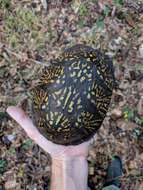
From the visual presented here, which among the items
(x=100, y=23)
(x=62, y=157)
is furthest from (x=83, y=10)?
(x=62, y=157)

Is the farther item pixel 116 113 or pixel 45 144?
pixel 116 113

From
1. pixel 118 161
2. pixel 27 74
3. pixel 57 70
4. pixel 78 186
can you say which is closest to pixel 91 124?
pixel 57 70

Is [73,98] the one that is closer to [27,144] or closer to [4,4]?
[27,144]

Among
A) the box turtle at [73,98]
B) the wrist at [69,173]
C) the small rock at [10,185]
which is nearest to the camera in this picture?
the box turtle at [73,98]

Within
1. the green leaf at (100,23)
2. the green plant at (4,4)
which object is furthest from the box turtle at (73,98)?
the green plant at (4,4)

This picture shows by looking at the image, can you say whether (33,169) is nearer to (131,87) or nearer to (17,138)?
(17,138)

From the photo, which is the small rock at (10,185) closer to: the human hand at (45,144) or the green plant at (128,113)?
the human hand at (45,144)
